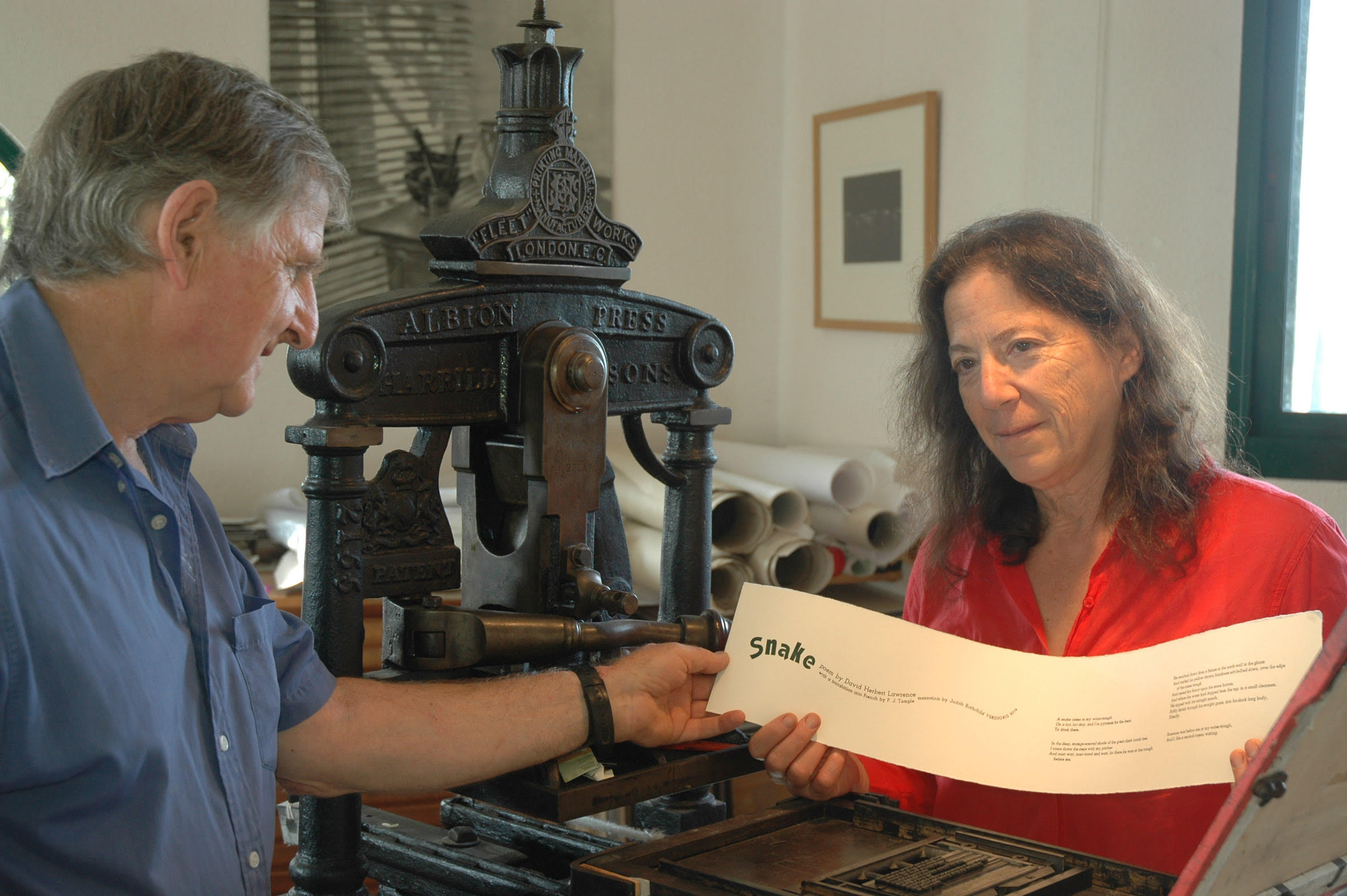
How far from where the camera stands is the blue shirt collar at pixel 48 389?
3.94 ft

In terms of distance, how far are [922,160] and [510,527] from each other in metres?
2.35

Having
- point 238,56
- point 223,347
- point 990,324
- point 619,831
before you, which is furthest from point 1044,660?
point 238,56

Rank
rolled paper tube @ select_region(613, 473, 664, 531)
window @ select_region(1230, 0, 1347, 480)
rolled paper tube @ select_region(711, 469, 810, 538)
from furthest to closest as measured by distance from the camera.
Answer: rolled paper tube @ select_region(711, 469, 810, 538), rolled paper tube @ select_region(613, 473, 664, 531), window @ select_region(1230, 0, 1347, 480)

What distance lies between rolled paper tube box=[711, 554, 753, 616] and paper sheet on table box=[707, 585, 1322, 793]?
1666 mm

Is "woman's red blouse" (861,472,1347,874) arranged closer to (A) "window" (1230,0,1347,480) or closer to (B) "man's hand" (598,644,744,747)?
(B) "man's hand" (598,644,744,747)

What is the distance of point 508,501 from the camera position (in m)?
1.63

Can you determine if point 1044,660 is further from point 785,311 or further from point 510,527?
point 785,311

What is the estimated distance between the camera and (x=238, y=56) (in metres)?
3.22

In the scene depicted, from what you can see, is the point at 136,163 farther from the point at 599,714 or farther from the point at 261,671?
the point at 599,714

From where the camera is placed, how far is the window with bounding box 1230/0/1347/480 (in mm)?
2859

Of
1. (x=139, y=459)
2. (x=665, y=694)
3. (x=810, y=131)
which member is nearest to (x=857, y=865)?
(x=665, y=694)

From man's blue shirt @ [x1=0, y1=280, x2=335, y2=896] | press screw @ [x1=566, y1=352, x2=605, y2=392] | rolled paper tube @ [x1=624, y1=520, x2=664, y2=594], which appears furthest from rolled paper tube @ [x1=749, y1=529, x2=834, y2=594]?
man's blue shirt @ [x1=0, y1=280, x2=335, y2=896]

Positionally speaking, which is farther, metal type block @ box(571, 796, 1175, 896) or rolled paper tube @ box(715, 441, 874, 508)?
rolled paper tube @ box(715, 441, 874, 508)

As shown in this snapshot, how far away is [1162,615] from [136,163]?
4.62 feet
